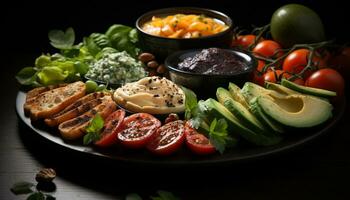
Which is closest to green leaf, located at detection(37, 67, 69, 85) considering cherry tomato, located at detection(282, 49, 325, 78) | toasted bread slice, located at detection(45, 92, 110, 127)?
toasted bread slice, located at detection(45, 92, 110, 127)

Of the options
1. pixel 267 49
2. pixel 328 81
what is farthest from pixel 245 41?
pixel 328 81

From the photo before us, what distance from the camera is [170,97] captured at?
157 inches

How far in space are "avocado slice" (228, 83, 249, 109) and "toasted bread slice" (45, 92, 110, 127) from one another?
2.37 feet

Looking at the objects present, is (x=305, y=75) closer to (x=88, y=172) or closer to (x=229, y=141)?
(x=229, y=141)

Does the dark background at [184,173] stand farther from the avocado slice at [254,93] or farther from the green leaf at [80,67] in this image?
the green leaf at [80,67]

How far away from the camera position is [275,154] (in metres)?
3.62

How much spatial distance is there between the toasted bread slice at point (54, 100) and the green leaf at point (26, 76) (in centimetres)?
32

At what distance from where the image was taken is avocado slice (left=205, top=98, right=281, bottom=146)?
3.63m

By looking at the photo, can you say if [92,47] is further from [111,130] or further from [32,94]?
[111,130]

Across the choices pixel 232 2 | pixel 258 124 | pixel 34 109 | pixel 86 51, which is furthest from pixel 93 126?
pixel 232 2

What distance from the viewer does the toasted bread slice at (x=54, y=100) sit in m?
3.97

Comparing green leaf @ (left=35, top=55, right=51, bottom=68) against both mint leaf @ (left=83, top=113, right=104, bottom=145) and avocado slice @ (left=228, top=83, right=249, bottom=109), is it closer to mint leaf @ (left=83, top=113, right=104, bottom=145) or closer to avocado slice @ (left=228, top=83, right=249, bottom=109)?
mint leaf @ (left=83, top=113, right=104, bottom=145)

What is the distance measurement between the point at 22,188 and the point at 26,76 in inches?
49.6

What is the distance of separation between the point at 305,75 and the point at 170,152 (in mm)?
1370
